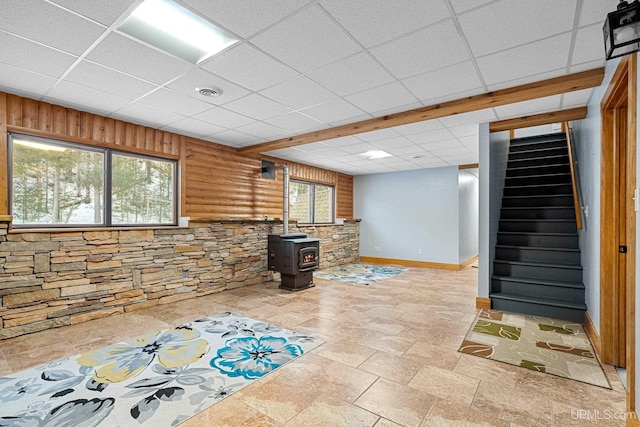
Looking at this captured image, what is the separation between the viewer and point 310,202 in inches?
305

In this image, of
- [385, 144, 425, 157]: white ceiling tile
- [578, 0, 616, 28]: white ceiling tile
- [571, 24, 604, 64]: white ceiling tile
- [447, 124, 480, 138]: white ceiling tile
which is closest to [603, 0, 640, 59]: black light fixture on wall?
[578, 0, 616, 28]: white ceiling tile

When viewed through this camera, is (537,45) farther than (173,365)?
No

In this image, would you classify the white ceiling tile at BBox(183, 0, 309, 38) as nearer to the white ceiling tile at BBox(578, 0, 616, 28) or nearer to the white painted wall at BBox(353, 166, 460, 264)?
the white ceiling tile at BBox(578, 0, 616, 28)

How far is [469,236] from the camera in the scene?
8375mm

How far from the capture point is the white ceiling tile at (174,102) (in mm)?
3260

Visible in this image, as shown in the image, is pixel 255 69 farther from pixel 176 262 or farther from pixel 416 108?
pixel 176 262

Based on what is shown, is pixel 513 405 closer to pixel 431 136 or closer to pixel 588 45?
pixel 588 45

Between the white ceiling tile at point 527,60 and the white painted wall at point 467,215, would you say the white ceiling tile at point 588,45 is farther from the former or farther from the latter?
the white painted wall at point 467,215

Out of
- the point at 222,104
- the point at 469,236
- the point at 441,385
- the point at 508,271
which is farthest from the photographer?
the point at 469,236

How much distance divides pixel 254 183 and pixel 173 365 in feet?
12.8

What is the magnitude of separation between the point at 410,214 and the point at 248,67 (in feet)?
20.5

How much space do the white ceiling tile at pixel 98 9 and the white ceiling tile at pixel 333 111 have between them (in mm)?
2066

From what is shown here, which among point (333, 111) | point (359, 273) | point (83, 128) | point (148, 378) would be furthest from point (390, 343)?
point (83, 128)

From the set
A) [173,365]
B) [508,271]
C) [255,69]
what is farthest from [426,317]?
[255,69]
